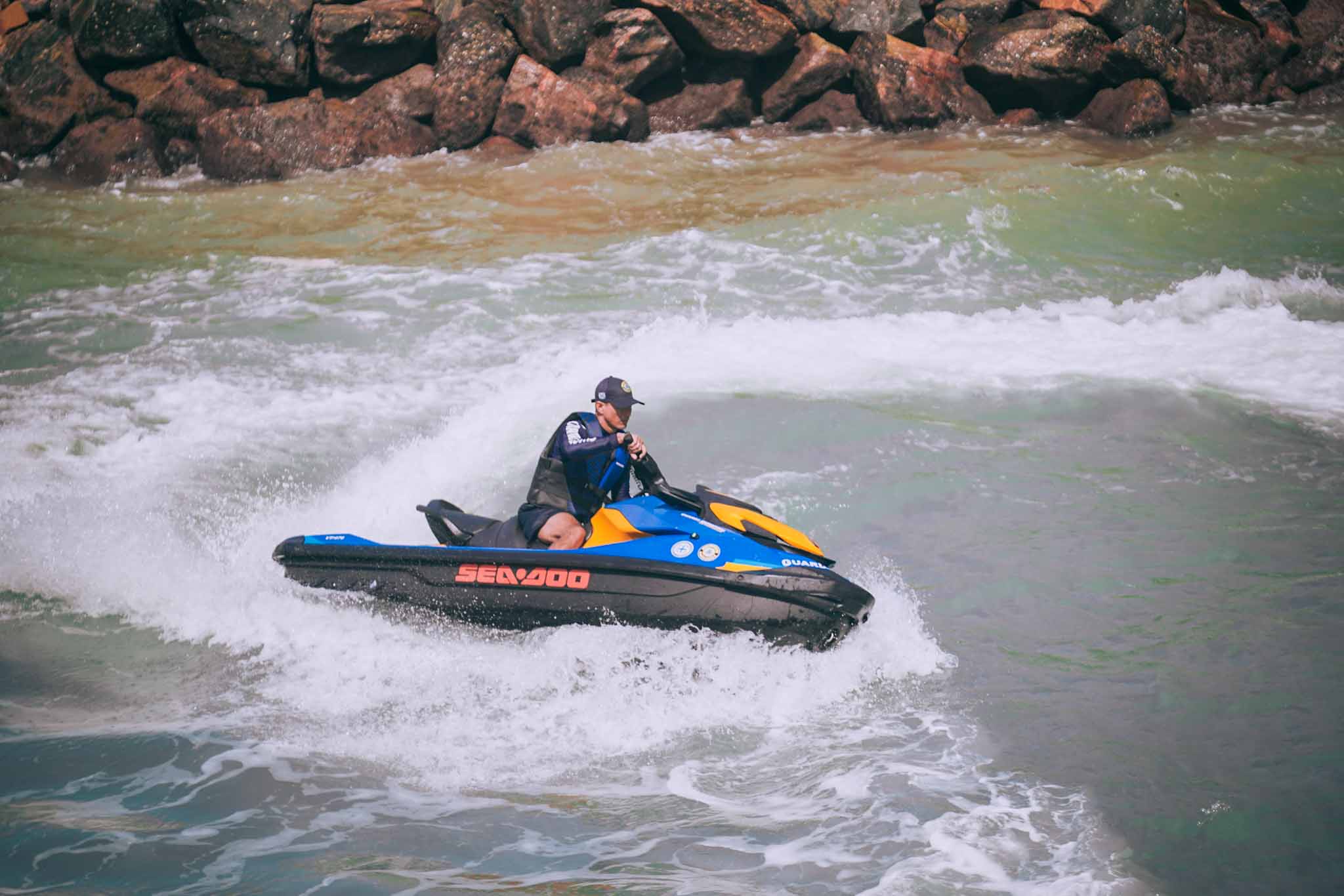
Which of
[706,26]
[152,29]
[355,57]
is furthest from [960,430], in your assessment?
[152,29]

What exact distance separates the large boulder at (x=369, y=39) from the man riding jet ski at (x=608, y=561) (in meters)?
11.3

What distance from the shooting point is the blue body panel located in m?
5.56

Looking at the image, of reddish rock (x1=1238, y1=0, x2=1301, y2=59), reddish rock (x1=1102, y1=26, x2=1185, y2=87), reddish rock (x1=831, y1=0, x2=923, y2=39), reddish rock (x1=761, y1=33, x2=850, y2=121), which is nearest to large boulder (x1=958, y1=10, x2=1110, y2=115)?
reddish rock (x1=1102, y1=26, x2=1185, y2=87)

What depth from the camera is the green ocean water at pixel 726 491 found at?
14.6 feet

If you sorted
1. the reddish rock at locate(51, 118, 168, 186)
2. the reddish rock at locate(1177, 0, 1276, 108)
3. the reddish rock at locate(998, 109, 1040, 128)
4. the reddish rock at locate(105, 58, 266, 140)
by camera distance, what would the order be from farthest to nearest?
the reddish rock at locate(1177, 0, 1276, 108)
the reddish rock at locate(998, 109, 1040, 128)
the reddish rock at locate(105, 58, 266, 140)
the reddish rock at locate(51, 118, 168, 186)

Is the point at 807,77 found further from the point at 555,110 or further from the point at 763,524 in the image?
the point at 763,524

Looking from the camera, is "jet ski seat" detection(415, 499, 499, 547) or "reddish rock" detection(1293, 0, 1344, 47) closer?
"jet ski seat" detection(415, 499, 499, 547)

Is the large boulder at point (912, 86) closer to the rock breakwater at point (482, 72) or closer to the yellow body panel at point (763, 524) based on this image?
the rock breakwater at point (482, 72)

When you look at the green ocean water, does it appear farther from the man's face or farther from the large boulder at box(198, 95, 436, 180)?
the man's face

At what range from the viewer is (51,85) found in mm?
15633

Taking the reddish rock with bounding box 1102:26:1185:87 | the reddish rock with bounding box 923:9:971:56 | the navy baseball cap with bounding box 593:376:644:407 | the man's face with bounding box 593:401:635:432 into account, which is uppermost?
the reddish rock with bounding box 923:9:971:56

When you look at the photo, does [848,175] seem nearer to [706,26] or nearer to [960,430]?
[706,26]

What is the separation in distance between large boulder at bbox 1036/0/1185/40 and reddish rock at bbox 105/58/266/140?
456 inches

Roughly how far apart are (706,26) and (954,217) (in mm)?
5347
